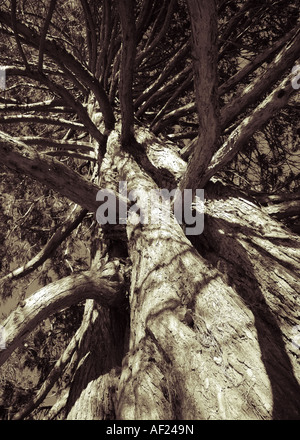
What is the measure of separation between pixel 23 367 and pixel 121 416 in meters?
3.31

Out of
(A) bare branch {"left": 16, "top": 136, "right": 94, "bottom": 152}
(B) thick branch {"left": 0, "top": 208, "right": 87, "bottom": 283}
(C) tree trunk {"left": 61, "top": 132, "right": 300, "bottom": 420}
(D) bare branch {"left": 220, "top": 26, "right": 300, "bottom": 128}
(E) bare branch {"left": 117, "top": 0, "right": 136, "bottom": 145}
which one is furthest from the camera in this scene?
(A) bare branch {"left": 16, "top": 136, "right": 94, "bottom": 152}

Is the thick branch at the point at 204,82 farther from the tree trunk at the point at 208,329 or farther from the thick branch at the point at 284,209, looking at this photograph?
the thick branch at the point at 284,209

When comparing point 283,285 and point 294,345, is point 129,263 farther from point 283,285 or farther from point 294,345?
point 294,345

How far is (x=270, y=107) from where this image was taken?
7.79ft

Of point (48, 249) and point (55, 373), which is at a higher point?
point (48, 249)

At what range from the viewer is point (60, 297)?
1.86 meters

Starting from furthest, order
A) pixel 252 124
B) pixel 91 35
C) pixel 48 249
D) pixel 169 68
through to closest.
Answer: pixel 91 35
pixel 169 68
pixel 48 249
pixel 252 124

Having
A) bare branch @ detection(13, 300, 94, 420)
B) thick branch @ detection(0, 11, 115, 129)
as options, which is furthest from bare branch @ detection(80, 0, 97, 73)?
bare branch @ detection(13, 300, 94, 420)

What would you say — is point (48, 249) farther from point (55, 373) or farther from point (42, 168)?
point (42, 168)

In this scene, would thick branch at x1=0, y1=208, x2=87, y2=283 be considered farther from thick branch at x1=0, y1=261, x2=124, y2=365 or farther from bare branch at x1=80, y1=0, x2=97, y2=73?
bare branch at x1=80, y1=0, x2=97, y2=73

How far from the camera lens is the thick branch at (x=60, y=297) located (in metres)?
1.70

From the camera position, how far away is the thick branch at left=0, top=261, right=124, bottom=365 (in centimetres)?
170

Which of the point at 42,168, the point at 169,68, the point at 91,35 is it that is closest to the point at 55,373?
the point at 42,168
